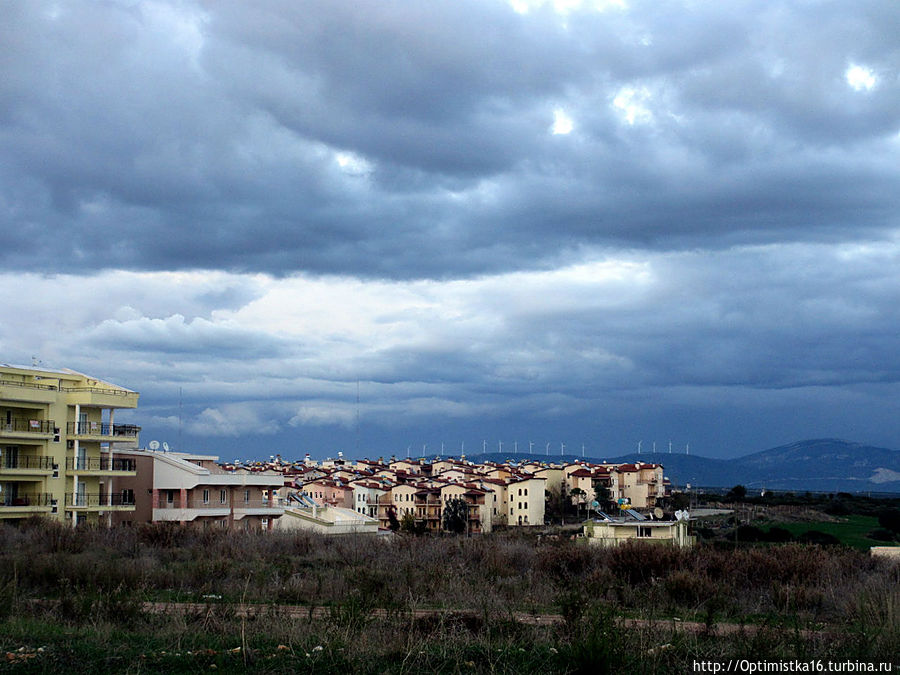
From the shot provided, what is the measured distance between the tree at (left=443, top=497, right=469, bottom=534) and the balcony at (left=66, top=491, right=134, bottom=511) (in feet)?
157

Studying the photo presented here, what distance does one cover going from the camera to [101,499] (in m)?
47.0

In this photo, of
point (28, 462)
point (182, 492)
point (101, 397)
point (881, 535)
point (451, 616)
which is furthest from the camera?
point (881, 535)

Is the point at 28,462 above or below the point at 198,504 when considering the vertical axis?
above

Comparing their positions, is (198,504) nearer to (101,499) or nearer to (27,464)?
(101,499)

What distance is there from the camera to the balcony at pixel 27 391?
41.7 metres

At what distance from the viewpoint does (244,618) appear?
44.0 ft

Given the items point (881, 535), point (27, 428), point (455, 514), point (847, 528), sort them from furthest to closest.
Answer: point (455, 514) < point (847, 528) < point (881, 535) < point (27, 428)

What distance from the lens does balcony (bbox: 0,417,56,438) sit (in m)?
42.1

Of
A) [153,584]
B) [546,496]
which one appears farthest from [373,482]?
[153,584]

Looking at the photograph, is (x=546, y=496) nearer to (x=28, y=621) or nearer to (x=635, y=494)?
(x=635, y=494)

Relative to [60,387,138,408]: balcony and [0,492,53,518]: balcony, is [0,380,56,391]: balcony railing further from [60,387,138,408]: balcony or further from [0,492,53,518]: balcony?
[0,492,53,518]: balcony

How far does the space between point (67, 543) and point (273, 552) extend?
648 cm

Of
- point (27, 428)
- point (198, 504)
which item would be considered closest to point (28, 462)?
point (27, 428)

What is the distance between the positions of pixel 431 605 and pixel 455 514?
80.0 m
